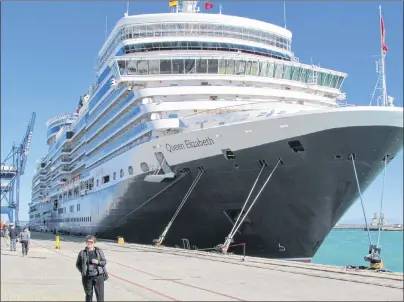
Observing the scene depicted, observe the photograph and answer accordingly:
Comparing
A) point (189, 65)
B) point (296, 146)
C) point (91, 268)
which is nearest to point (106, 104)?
point (189, 65)

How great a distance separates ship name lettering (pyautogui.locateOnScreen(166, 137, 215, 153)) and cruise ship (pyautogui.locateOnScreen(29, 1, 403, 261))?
50 mm

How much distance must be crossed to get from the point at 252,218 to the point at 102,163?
48.6 feet

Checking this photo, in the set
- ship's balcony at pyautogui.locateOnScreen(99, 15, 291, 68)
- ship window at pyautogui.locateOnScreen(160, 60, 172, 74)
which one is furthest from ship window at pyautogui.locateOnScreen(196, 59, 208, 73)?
ship's balcony at pyautogui.locateOnScreen(99, 15, 291, 68)

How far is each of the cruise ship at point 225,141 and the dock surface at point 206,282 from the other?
435 centimetres

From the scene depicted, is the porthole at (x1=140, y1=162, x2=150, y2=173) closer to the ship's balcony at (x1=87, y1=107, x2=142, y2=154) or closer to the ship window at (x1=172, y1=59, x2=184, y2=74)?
the ship's balcony at (x1=87, y1=107, x2=142, y2=154)

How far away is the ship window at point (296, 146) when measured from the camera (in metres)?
18.5

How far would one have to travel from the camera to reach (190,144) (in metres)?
21.3

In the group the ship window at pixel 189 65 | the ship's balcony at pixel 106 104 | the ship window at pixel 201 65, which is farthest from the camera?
the ship's balcony at pixel 106 104

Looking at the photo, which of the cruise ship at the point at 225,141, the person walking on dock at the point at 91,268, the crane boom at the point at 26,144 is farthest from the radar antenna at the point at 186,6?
the crane boom at the point at 26,144

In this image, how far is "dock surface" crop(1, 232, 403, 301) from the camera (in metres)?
9.56

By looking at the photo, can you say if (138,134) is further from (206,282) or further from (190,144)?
(206,282)

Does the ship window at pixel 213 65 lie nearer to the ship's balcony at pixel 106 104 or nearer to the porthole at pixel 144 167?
the ship's balcony at pixel 106 104

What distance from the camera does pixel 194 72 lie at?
25625mm

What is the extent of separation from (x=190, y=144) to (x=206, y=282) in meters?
10.3
